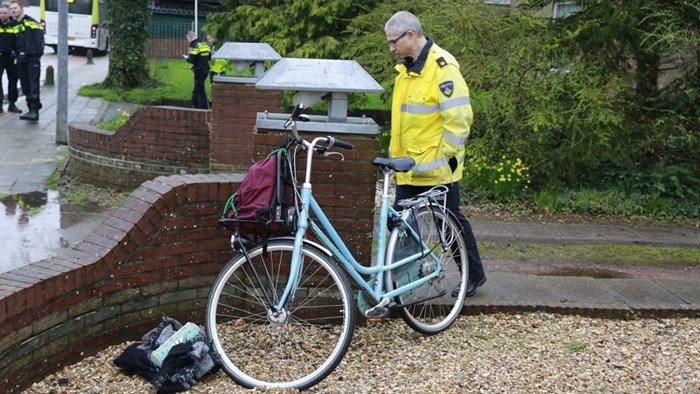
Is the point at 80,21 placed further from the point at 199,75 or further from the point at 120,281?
the point at 120,281

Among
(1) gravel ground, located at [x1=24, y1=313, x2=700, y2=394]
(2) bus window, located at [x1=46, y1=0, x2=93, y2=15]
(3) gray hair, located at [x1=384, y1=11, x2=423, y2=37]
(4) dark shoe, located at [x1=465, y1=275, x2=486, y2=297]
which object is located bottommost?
(1) gravel ground, located at [x1=24, y1=313, x2=700, y2=394]

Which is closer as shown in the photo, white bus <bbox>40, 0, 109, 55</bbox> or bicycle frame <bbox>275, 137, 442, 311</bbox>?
bicycle frame <bbox>275, 137, 442, 311</bbox>

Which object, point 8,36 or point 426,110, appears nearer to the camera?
point 426,110

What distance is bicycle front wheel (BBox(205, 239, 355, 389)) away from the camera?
14.6ft

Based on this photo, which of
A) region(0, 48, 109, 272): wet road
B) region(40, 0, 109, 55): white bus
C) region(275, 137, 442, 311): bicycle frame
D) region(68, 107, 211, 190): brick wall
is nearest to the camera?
region(275, 137, 442, 311): bicycle frame

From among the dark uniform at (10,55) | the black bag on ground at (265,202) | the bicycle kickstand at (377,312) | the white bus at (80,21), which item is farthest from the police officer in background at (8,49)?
the white bus at (80,21)

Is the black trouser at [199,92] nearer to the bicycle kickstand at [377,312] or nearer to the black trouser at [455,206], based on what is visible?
the black trouser at [455,206]

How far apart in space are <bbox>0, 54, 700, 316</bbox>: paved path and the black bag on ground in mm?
1795

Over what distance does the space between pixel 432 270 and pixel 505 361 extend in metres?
0.69

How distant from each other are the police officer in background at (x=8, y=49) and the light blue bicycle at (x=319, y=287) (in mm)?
12506

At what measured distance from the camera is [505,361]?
5047 mm

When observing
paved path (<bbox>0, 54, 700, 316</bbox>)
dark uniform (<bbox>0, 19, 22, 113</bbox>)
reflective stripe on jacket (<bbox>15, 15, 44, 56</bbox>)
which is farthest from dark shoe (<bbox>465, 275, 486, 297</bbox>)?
dark uniform (<bbox>0, 19, 22, 113</bbox>)

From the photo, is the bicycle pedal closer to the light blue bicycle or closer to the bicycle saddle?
the light blue bicycle

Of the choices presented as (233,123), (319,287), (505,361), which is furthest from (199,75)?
(505,361)
